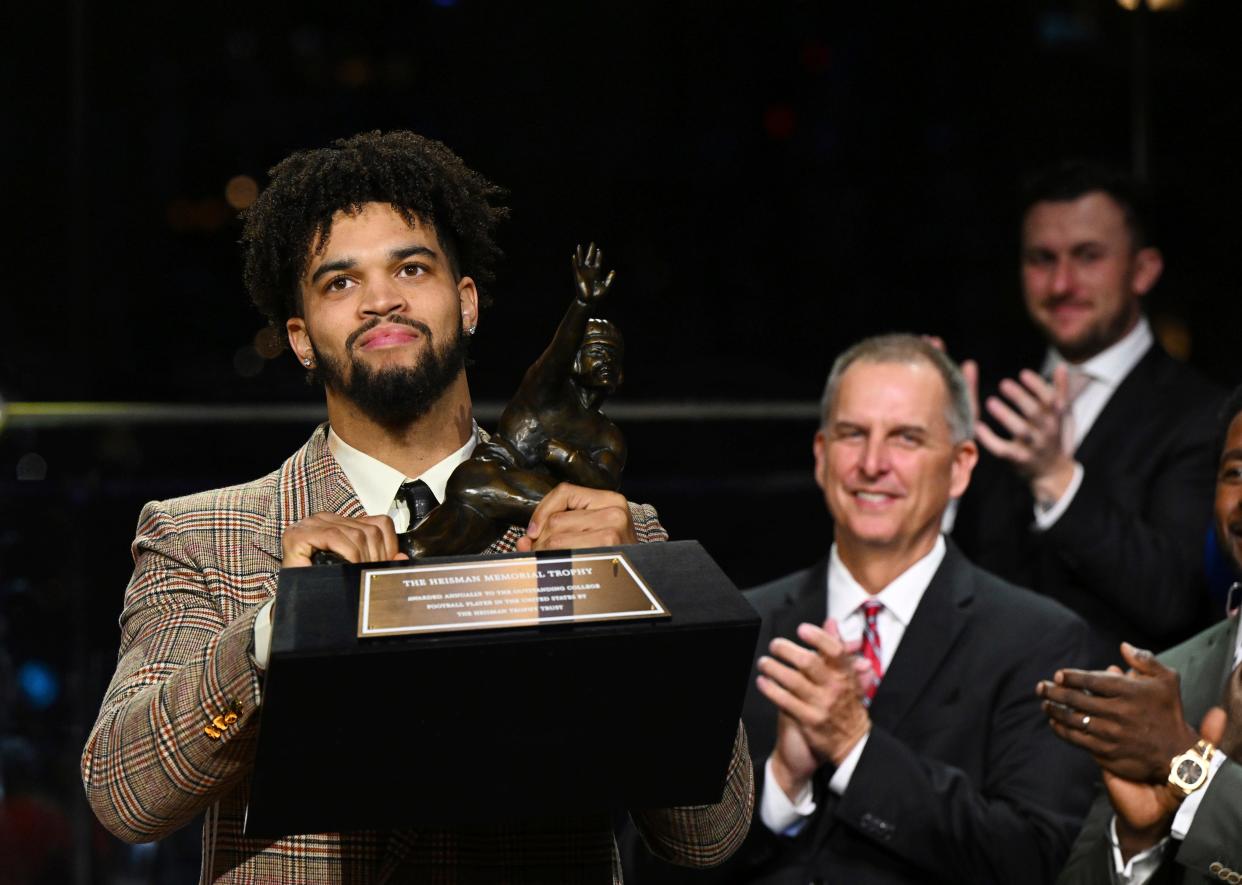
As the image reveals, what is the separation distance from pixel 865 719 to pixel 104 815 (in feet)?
4.36

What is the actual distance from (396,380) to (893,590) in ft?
4.48

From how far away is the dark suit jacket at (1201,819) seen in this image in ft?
7.31

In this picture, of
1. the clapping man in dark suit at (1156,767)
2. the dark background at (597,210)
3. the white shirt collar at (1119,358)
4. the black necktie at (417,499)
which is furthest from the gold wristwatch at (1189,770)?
the dark background at (597,210)

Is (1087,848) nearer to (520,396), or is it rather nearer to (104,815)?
(520,396)

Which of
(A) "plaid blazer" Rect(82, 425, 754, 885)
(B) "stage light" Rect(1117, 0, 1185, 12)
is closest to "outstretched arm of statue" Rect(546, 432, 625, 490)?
(A) "plaid blazer" Rect(82, 425, 754, 885)

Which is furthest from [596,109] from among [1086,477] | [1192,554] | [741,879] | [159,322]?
[741,879]

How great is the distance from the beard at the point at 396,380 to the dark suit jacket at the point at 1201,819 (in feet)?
3.76

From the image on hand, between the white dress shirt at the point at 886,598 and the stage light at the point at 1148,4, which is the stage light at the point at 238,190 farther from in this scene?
the stage light at the point at 1148,4

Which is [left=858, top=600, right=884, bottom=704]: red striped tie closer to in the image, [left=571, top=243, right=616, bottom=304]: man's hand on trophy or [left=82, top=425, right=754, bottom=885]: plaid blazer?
[left=82, top=425, right=754, bottom=885]: plaid blazer

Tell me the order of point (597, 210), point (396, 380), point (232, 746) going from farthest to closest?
1. point (597, 210)
2. point (396, 380)
3. point (232, 746)

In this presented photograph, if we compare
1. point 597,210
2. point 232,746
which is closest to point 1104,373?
point 597,210

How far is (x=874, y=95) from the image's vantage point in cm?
413

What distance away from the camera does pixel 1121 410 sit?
11.5 feet

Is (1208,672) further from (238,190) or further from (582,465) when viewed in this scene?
(238,190)
